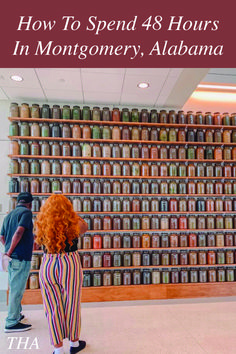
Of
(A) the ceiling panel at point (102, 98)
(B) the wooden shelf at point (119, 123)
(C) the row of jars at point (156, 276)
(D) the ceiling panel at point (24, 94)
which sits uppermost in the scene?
(D) the ceiling panel at point (24, 94)

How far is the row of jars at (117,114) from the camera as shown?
10.8 feet

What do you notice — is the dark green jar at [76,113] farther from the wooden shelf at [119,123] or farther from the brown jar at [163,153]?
the brown jar at [163,153]

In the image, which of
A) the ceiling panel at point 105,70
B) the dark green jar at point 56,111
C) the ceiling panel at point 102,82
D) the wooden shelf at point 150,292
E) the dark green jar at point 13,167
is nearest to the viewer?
the ceiling panel at point 105,70

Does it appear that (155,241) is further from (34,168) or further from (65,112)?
(65,112)

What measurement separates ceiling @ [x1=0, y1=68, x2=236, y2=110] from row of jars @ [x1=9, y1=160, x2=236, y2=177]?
0.86 m

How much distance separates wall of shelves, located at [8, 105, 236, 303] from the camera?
10.5 feet

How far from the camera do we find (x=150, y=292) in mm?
3215

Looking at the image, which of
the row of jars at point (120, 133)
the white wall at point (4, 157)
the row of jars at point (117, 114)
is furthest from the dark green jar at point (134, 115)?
the white wall at point (4, 157)

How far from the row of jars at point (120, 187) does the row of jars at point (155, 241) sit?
495 millimetres

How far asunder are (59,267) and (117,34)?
1.92 meters

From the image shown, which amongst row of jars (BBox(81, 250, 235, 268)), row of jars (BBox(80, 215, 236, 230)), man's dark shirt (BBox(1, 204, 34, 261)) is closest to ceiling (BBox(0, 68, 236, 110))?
man's dark shirt (BBox(1, 204, 34, 261))

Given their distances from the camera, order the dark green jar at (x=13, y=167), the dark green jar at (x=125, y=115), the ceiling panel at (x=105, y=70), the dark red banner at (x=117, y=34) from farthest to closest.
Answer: the dark green jar at (x=125, y=115), the dark green jar at (x=13, y=167), the ceiling panel at (x=105, y=70), the dark red banner at (x=117, y=34)

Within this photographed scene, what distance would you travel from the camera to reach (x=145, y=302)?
3105mm

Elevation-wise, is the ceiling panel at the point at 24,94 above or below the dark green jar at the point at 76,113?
above
